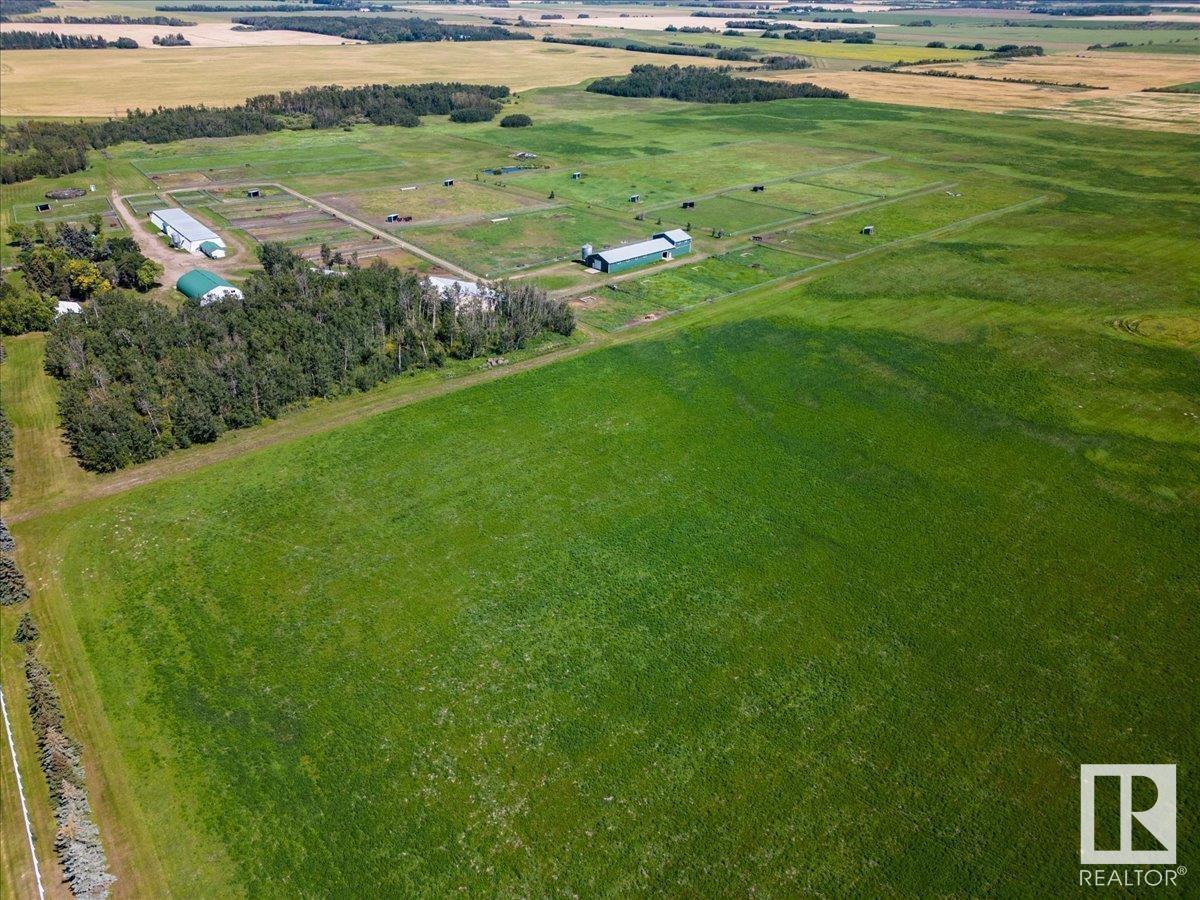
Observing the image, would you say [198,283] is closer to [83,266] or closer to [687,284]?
[83,266]

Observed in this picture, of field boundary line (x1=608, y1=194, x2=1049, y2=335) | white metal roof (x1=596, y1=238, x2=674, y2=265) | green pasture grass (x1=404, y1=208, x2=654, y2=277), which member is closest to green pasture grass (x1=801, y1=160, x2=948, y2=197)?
field boundary line (x1=608, y1=194, x2=1049, y2=335)

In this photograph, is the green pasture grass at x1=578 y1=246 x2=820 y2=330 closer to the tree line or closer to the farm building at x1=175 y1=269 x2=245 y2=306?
the farm building at x1=175 y1=269 x2=245 y2=306

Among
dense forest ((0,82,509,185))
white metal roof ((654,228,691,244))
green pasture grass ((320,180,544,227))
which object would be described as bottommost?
white metal roof ((654,228,691,244))

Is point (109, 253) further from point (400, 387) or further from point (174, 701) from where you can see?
point (174, 701)

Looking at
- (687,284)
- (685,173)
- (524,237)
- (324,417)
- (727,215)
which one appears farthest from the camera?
(685,173)

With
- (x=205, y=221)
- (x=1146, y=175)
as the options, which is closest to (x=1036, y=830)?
(x=205, y=221)

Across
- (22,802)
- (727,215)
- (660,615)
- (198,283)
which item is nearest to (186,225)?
(198,283)

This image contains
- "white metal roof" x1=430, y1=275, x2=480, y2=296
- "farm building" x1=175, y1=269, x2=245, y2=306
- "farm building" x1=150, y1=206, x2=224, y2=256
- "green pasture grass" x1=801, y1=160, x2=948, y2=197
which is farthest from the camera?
"green pasture grass" x1=801, y1=160, x2=948, y2=197
